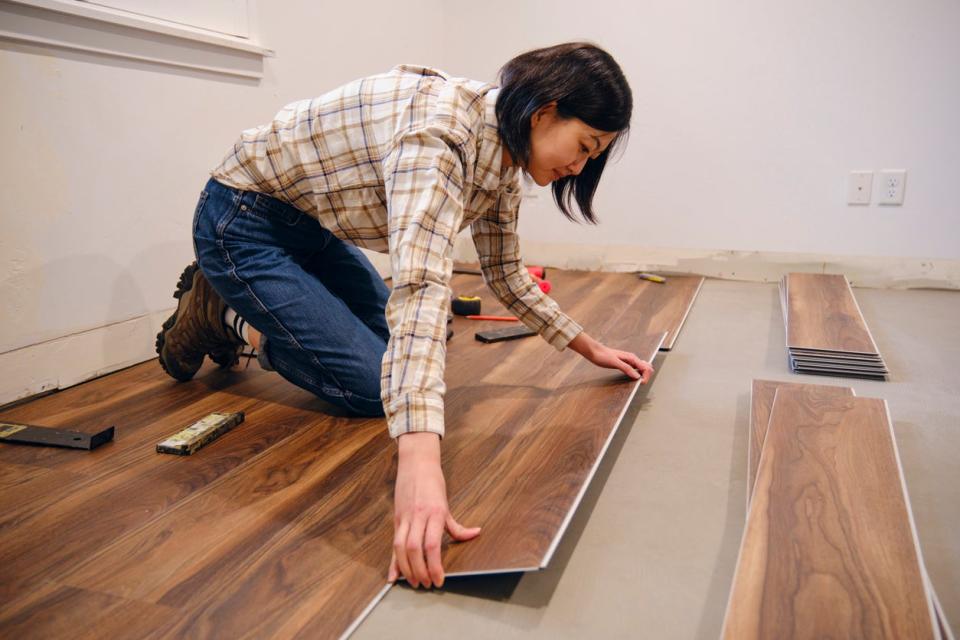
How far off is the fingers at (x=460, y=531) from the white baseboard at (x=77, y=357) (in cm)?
143

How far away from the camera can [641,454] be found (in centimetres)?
147

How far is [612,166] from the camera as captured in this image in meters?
3.50

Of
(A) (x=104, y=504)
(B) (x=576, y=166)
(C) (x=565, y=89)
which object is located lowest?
(A) (x=104, y=504)

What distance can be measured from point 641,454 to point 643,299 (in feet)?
5.03

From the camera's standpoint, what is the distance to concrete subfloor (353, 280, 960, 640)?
961 mm

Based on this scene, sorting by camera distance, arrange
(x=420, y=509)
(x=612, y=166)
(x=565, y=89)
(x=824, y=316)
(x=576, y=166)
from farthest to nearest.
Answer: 1. (x=612, y=166)
2. (x=824, y=316)
3. (x=576, y=166)
4. (x=565, y=89)
5. (x=420, y=509)

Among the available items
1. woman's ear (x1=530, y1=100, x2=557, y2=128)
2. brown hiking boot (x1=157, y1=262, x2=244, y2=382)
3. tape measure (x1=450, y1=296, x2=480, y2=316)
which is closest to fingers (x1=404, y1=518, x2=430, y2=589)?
woman's ear (x1=530, y1=100, x2=557, y2=128)

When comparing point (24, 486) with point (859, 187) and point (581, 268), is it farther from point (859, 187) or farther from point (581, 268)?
point (859, 187)

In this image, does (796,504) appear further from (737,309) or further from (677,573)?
(737,309)

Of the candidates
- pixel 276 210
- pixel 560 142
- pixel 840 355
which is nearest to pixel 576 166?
pixel 560 142

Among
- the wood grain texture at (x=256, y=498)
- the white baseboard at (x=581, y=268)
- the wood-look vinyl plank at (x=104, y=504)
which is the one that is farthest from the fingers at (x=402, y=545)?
the white baseboard at (x=581, y=268)

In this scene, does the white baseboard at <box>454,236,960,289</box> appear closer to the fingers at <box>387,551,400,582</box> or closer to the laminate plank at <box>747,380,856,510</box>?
the laminate plank at <box>747,380,856,510</box>

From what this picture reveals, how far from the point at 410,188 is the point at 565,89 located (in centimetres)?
32

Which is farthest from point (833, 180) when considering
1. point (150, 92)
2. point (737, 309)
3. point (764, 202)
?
point (150, 92)
